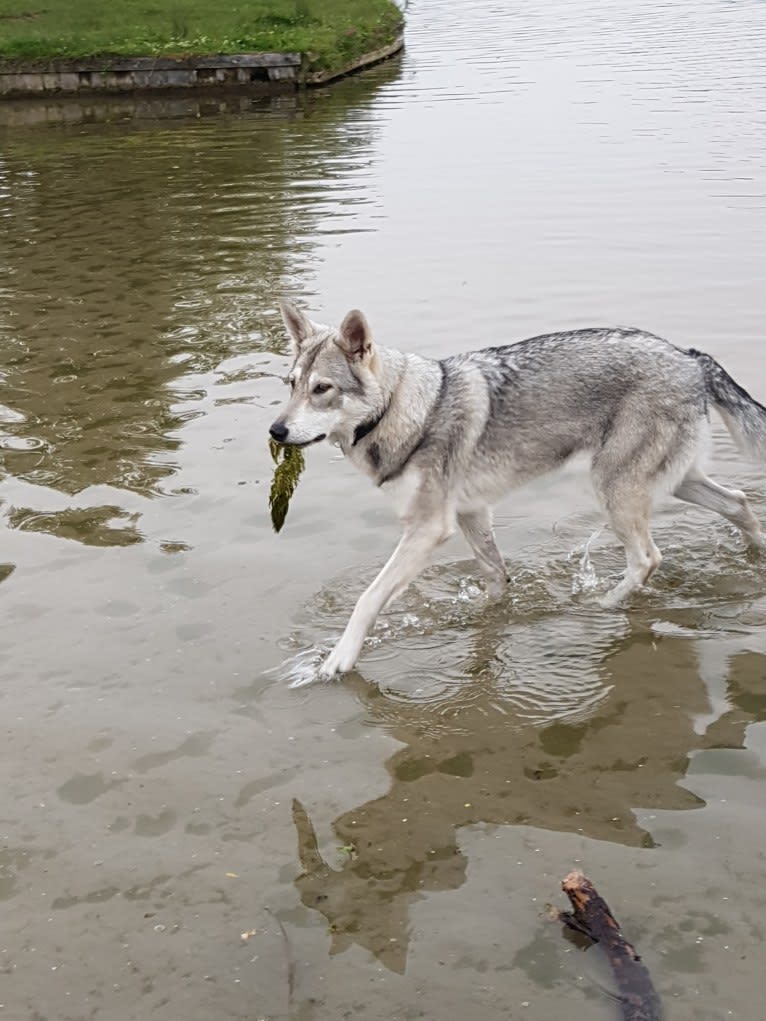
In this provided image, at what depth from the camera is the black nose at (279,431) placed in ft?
18.4

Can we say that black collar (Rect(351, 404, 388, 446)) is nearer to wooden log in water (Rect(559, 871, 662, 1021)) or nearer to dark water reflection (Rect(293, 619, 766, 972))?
dark water reflection (Rect(293, 619, 766, 972))

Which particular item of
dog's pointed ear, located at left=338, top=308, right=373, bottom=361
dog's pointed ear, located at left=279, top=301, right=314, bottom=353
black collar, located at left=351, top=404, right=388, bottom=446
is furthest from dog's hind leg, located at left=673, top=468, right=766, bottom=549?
dog's pointed ear, located at left=279, top=301, right=314, bottom=353

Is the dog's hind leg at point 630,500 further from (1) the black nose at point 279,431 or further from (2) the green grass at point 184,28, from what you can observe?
(2) the green grass at point 184,28

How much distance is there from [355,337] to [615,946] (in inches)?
125

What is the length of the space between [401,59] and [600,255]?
1919 cm

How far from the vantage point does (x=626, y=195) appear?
1520cm

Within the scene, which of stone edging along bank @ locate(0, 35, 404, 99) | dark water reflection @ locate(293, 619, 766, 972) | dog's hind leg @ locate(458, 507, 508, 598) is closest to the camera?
dark water reflection @ locate(293, 619, 766, 972)

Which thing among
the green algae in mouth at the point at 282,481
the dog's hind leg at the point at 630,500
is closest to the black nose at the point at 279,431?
the green algae in mouth at the point at 282,481

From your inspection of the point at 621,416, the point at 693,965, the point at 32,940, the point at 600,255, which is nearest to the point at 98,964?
the point at 32,940

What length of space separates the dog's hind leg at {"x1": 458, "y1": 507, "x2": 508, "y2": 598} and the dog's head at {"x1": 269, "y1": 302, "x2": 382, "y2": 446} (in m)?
1.00

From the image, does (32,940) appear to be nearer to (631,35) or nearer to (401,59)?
(401,59)

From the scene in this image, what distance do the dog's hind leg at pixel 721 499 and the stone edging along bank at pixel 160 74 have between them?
2144 cm

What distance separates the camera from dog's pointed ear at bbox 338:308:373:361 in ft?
18.8

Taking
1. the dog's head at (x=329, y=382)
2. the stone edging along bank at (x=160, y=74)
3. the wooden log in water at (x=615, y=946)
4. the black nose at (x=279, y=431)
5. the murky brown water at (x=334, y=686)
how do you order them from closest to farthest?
the wooden log in water at (x=615, y=946) < the murky brown water at (x=334, y=686) < the black nose at (x=279, y=431) < the dog's head at (x=329, y=382) < the stone edging along bank at (x=160, y=74)
